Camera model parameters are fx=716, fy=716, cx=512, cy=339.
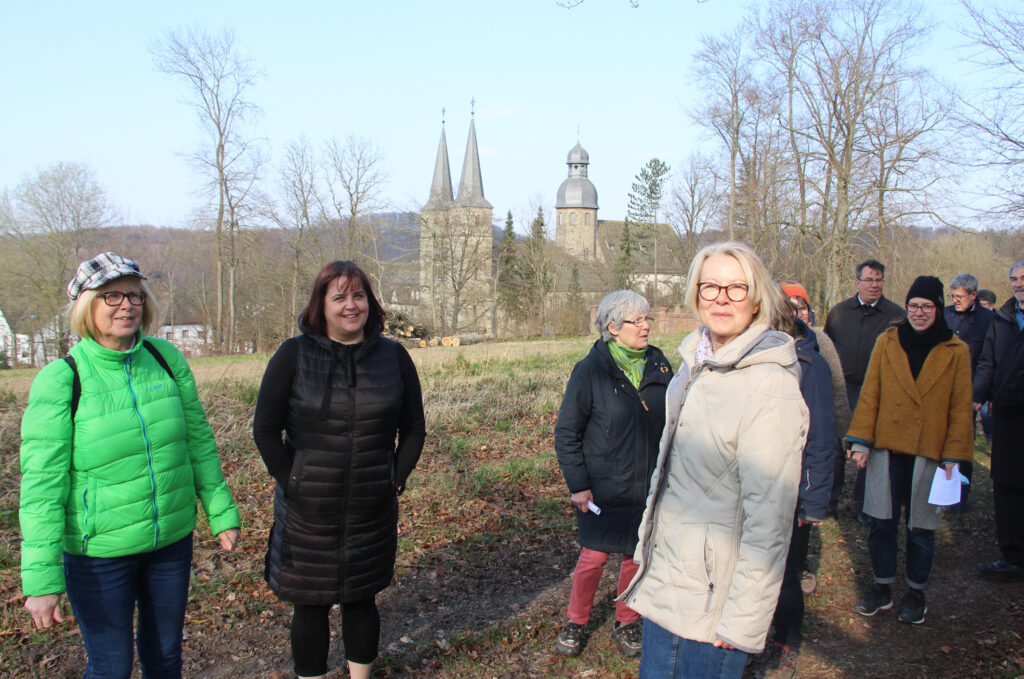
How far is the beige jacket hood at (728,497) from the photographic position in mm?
2059

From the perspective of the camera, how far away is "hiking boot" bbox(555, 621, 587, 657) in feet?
12.7

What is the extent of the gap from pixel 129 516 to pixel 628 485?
227cm

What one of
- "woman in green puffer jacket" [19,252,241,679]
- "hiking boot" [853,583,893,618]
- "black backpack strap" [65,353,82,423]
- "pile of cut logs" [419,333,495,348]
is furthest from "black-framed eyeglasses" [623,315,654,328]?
"pile of cut logs" [419,333,495,348]

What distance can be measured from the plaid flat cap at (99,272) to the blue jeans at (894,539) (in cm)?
416

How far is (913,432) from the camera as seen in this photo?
4156mm

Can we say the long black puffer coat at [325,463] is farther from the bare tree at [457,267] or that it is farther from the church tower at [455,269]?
the bare tree at [457,267]

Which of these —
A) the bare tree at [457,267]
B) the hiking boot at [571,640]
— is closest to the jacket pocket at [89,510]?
the hiking boot at [571,640]

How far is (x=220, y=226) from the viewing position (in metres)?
36.1

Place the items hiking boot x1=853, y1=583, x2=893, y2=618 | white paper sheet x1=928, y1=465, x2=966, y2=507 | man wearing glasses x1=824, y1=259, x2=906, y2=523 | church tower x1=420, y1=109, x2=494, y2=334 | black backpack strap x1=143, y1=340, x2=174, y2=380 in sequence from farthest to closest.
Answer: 1. church tower x1=420, y1=109, x2=494, y2=334
2. man wearing glasses x1=824, y1=259, x2=906, y2=523
3. hiking boot x1=853, y1=583, x2=893, y2=618
4. white paper sheet x1=928, y1=465, x2=966, y2=507
5. black backpack strap x1=143, y1=340, x2=174, y2=380

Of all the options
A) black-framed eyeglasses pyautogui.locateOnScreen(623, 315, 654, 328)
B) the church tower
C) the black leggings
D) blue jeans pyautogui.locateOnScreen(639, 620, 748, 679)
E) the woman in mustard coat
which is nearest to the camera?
blue jeans pyautogui.locateOnScreen(639, 620, 748, 679)

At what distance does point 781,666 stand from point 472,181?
6391cm

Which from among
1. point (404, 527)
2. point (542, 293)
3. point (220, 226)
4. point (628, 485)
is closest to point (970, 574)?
point (628, 485)

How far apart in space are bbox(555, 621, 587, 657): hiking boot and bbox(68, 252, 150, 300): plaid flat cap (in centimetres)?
280

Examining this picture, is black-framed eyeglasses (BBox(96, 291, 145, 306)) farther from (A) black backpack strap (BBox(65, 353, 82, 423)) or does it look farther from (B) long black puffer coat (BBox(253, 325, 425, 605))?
(B) long black puffer coat (BBox(253, 325, 425, 605))
